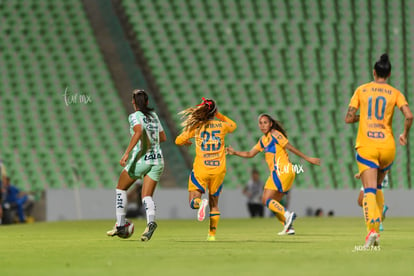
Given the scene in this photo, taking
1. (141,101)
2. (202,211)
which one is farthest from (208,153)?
(141,101)

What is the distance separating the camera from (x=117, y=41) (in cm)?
2805

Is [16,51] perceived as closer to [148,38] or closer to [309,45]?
[148,38]

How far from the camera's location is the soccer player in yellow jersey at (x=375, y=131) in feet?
29.4

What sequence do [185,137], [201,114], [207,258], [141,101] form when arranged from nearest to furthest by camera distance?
[207,258], [141,101], [201,114], [185,137]

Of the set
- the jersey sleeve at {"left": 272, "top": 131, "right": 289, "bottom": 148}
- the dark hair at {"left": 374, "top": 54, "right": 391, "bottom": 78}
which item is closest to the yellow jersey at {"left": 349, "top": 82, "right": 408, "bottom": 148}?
the dark hair at {"left": 374, "top": 54, "right": 391, "bottom": 78}

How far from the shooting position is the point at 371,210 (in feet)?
29.1

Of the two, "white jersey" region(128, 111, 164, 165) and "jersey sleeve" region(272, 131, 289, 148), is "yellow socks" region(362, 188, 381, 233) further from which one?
"jersey sleeve" region(272, 131, 289, 148)

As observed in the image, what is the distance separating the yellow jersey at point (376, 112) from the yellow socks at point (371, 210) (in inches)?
19.2

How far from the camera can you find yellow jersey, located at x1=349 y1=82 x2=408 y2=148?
9062 millimetres

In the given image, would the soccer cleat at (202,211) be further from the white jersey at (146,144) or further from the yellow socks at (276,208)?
the yellow socks at (276,208)

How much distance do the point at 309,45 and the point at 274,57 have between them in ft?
4.61

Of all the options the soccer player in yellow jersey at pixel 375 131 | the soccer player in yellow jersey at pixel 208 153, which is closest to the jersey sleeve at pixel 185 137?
the soccer player in yellow jersey at pixel 208 153

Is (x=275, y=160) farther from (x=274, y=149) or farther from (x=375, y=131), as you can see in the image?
(x=375, y=131)

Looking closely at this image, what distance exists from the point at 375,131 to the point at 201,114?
331 centimetres
